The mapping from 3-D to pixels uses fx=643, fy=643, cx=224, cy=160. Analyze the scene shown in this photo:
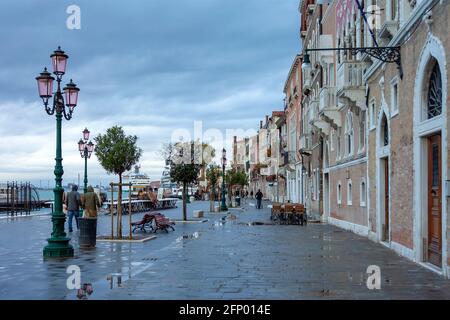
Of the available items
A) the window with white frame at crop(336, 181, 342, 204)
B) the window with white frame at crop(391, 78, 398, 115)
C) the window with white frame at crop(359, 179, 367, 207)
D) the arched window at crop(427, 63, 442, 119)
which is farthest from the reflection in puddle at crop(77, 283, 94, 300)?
the window with white frame at crop(336, 181, 342, 204)

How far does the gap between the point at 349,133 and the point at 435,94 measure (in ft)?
40.0

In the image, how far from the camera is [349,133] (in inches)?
1001

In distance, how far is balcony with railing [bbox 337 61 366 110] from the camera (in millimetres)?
21453

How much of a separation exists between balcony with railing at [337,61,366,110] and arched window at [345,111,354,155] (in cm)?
304

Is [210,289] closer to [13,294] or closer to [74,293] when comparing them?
[74,293]

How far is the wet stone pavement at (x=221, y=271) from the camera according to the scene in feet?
33.6

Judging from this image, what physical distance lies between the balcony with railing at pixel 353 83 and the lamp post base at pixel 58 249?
35.7 ft

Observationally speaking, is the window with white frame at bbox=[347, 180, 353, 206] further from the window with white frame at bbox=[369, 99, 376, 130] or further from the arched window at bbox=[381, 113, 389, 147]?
the arched window at bbox=[381, 113, 389, 147]

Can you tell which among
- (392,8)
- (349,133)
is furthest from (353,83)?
(392,8)

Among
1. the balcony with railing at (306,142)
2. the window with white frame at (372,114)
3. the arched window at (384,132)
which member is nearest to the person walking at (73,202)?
the window with white frame at (372,114)

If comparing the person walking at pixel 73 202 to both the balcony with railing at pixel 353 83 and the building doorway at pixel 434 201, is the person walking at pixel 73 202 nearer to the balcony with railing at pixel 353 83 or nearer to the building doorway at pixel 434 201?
the balcony with railing at pixel 353 83
